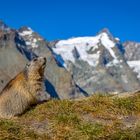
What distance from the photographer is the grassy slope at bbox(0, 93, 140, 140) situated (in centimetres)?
1142

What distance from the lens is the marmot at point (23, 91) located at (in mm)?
16547

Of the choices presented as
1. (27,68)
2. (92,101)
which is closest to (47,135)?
(92,101)

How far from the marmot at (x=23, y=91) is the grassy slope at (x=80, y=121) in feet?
3.22

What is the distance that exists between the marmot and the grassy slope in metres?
0.98

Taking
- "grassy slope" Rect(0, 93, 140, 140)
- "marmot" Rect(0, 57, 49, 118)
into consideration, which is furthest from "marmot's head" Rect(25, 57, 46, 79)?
"grassy slope" Rect(0, 93, 140, 140)

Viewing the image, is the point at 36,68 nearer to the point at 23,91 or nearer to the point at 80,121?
the point at 23,91

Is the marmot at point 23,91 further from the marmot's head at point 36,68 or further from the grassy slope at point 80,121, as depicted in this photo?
the grassy slope at point 80,121

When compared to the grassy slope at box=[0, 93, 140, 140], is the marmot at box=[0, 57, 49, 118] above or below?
above

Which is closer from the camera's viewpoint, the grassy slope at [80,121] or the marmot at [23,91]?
the grassy slope at [80,121]

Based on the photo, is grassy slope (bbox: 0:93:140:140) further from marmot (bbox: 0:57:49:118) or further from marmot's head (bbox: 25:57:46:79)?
marmot's head (bbox: 25:57:46:79)

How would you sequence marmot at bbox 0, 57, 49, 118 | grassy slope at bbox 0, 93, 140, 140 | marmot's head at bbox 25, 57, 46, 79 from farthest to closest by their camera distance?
marmot's head at bbox 25, 57, 46, 79
marmot at bbox 0, 57, 49, 118
grassy slope at bbox 0, 93, 140, 140

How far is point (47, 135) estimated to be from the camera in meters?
11.7

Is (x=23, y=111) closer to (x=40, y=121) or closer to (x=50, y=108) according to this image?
(x=50, y=108)

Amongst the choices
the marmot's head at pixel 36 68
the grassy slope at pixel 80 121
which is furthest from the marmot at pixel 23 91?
the grassy slope at pixel 80 121
